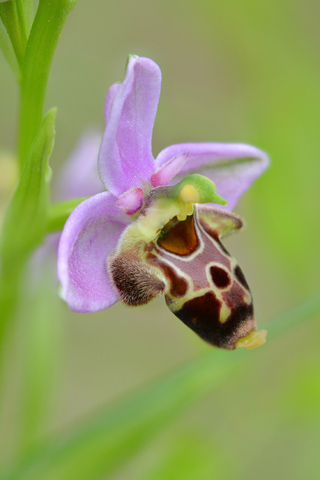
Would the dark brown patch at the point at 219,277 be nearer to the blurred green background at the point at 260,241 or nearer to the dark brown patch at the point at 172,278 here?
the dark brown patch at the point at 172,278

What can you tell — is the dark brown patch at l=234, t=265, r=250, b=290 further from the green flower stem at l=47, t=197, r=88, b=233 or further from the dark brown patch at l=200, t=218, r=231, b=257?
the green flower stem at l=47, t=197, r=88, b=233

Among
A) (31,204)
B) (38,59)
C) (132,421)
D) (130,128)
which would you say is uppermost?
(38,59)

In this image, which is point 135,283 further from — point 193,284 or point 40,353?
point 40,353

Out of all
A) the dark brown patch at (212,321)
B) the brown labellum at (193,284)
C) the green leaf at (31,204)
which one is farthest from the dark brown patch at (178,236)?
the green leaf at (31,204)

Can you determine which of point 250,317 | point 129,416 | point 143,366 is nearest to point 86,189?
point 129,416

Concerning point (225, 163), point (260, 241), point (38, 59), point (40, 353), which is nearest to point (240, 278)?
point (225, 163)

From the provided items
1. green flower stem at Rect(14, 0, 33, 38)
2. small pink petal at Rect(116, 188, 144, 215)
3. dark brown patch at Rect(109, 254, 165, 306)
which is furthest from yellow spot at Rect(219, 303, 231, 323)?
green flower stem at Rect(14, 0, 33, 38)
